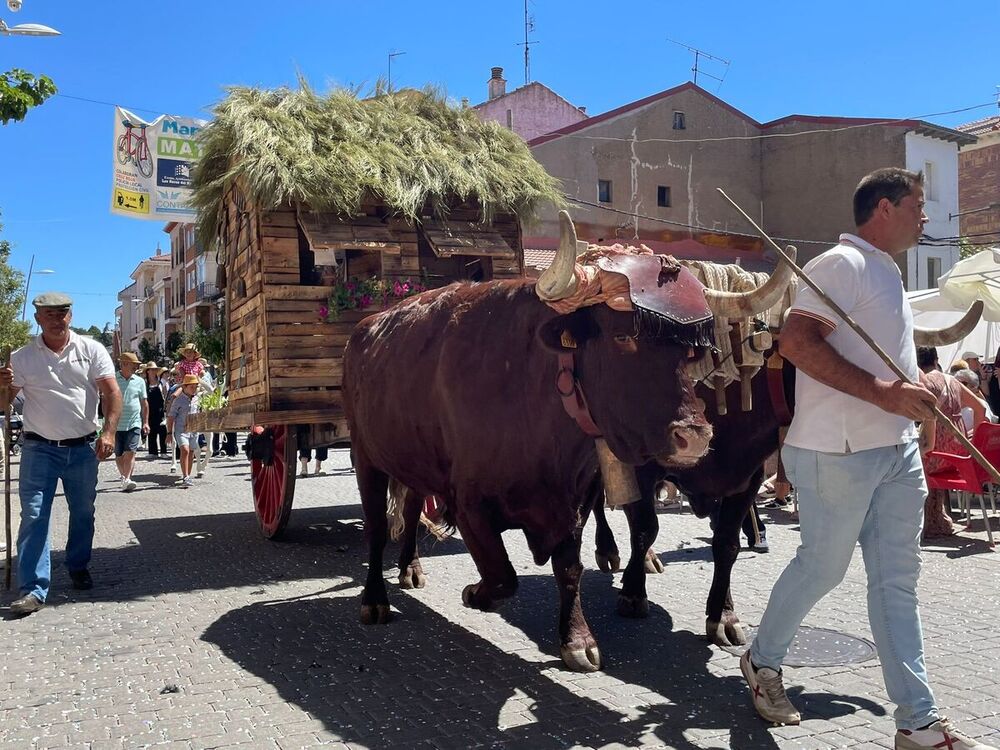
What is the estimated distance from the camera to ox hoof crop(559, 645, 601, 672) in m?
4.30

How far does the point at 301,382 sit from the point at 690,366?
361cm

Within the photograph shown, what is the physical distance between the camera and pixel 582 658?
4.30 m

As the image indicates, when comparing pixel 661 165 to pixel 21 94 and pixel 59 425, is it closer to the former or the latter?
pixel 21 94

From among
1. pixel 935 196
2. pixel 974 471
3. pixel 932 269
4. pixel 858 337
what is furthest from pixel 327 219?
pixel 932 269

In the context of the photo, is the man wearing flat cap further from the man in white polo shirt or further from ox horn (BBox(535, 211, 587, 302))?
the man in white polo shirt

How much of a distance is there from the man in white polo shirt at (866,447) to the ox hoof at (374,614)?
257 centimetres

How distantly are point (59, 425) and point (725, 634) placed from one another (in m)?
4.57

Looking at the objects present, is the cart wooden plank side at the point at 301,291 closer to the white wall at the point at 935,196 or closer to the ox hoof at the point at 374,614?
the ox hoof at the point at 374,614

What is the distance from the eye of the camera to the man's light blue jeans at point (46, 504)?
5.76m

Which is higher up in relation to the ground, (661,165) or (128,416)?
(661,165)

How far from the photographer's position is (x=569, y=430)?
4.28 m

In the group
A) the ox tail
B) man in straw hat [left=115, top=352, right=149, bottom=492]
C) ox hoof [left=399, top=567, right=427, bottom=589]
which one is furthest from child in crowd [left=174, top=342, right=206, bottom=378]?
ox hoof [left=399, top=567, right=427, bottom=589]

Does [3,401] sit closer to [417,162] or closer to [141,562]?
[141,562]

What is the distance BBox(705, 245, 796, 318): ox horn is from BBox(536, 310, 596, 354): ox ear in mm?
603
